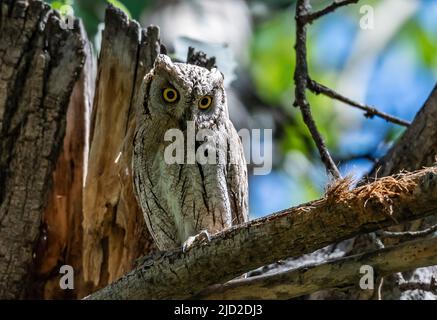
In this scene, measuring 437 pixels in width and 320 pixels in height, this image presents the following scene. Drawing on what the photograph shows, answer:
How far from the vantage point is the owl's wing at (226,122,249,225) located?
3826mm

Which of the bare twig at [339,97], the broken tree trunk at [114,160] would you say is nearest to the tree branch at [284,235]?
the broken tree trunk at [114,160]

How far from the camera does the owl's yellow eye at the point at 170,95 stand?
3.76 meters

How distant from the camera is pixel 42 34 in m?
4.35

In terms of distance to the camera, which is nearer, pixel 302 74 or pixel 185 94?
pixel 185 94

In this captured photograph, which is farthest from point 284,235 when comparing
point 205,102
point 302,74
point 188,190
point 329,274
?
point 302,74

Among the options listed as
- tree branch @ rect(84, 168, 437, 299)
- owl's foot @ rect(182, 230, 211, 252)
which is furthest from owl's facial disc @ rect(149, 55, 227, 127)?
tree branch @ rect(84, 168, 437, 299)

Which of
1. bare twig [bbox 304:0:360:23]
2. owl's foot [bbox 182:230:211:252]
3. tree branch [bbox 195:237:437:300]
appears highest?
bare twig [bbox 304:0:360:23]

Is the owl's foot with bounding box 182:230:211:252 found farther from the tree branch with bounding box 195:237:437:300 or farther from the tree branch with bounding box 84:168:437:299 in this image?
the tree branch with bounding box 195:237:437:300

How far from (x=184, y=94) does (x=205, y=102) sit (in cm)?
11

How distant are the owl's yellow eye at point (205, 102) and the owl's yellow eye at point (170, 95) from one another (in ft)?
0.38

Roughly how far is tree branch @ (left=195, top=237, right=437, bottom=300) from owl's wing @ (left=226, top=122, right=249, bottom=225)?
56 centimetres

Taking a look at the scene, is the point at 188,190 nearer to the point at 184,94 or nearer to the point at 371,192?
the point at 184,94

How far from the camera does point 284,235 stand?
2961 millimetres

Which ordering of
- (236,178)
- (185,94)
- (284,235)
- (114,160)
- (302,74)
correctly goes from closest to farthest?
1. (284,235)
2. (185,94)
3. (236,178)
4. (302,74)
5. (114,160)
